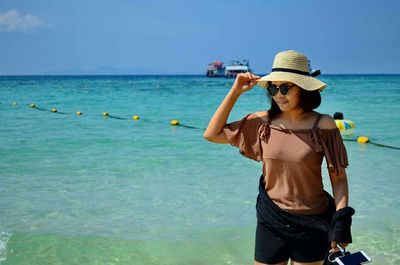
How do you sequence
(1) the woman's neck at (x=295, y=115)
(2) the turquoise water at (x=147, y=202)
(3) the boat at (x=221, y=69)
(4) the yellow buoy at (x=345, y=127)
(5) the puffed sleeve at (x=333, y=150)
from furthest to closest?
(3) the boat at (x=221, y=69) → (4) the yellow buoy at (x=345, y=127) → (2) the turquoise water at (x=147, y=202) → (1) the woman's neck at (x=295, y=115) → (5) the puffed sleeve at (x=333, y=150)

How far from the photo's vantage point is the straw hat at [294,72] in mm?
2447

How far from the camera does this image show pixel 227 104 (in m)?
2.63

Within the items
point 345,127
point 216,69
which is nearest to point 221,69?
point 216,69

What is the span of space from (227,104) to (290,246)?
2.38 feet

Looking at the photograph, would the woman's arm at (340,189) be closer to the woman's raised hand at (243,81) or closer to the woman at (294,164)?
the woman at (294,164)

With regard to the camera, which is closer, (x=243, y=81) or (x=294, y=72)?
(x=294, y=72)

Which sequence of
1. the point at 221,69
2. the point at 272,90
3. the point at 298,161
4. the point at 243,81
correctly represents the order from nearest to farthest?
1. the point at 298,161
2. the point at 272,90
3. the point at 243,81
4. the point at 221,69

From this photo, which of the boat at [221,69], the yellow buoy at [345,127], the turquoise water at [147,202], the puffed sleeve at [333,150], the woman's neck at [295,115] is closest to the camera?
the puffed sleeve at [333,150]

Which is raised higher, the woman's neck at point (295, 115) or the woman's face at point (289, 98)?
the woman's face at point (289, 98)

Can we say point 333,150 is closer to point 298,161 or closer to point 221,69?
point 298,161

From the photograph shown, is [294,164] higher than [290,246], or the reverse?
[294,164]

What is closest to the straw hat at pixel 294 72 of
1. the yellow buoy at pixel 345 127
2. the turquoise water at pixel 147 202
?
the turquoise water at pixel 147 202

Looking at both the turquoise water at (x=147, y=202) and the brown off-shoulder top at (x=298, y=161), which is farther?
the turquoise water at (x=147, y=202)

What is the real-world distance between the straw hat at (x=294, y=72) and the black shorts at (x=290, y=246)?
655 millimetres
